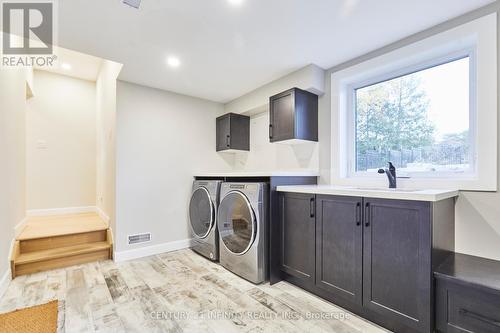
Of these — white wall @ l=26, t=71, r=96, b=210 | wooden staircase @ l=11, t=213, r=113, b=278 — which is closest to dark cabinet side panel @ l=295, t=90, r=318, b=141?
wooden staircase @ l=11, t=213, r=113, b=278

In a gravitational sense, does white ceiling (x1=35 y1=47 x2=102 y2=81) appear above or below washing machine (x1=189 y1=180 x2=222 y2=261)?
above

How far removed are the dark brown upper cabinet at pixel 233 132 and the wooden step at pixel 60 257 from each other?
6.69 feet

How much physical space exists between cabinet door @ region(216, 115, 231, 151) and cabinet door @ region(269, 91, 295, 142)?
0.92 m

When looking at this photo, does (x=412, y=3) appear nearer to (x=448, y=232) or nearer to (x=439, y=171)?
(x=439, y=171)

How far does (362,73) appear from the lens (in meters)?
2.41

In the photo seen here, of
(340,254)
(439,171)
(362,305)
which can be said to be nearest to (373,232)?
(340,254)

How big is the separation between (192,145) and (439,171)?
2959mm

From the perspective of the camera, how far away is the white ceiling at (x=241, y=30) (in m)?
1.73

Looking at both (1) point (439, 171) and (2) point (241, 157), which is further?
(2) point (241, 157)

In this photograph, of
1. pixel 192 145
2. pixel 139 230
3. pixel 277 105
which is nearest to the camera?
pixel 277 105

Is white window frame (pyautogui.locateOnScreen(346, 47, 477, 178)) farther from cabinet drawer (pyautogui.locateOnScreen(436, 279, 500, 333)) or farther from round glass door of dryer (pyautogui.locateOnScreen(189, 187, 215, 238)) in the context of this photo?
round glass door of dryer (pyautogui.locateOnScreen(189, 187, 215, 238))

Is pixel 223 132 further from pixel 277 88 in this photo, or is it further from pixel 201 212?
pixel 201 212

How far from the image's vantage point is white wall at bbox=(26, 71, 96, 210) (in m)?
4.11

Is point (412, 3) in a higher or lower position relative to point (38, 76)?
lower
